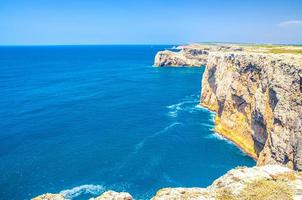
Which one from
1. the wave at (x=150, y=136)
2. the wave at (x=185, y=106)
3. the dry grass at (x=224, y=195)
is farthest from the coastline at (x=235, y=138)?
the dry grass at (x=224, y=195)

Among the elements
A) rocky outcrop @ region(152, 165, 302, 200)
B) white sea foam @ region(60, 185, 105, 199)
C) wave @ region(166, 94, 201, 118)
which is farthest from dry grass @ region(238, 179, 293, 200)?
wave @ region(166, 94, 201, 118)

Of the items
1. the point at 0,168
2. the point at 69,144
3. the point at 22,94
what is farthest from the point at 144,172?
the point at 22,94

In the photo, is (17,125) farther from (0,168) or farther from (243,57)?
(243,57)

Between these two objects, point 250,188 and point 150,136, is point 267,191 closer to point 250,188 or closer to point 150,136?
point 250,188

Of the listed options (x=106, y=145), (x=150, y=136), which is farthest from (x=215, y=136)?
(x=106, y=145)

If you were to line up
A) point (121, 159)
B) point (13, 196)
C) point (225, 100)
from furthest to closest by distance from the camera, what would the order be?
1. point (225, 100)
2. point (121, 159)
3. point (13, 196)

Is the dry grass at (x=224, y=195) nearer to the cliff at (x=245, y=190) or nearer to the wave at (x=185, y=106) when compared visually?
the cliff at (x=245, y=190)
